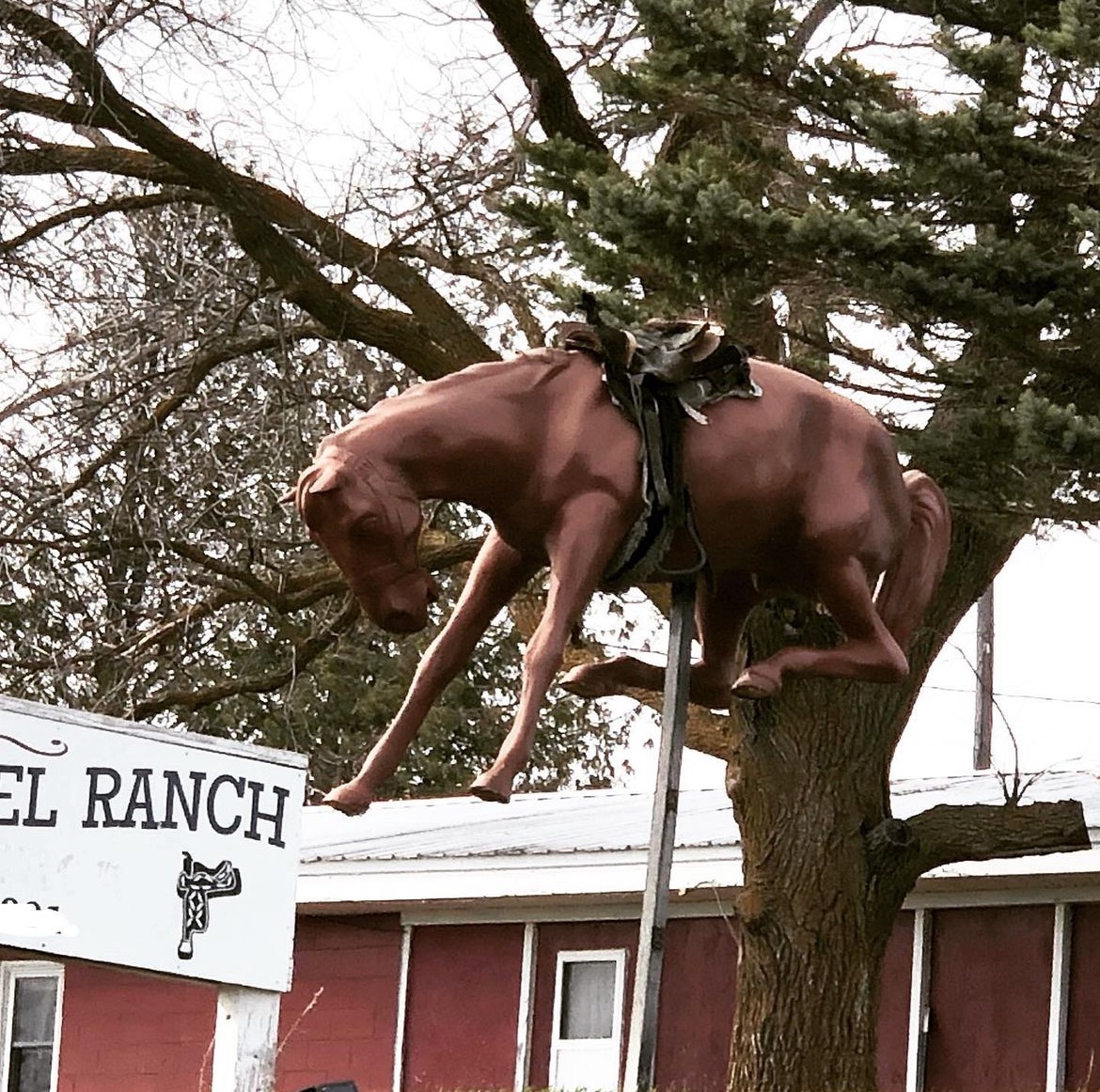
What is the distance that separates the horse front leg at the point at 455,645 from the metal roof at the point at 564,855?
296 inches

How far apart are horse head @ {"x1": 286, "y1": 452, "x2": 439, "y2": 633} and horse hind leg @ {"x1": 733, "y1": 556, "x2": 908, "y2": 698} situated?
0.95m

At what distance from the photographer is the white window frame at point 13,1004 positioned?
62.5ft

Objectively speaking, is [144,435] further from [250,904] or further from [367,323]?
[250,904]

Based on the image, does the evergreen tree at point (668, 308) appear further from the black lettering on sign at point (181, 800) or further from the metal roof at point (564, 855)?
the black lettering on sign at point (181, 800)

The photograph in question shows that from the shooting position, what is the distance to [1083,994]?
1534 centimetres

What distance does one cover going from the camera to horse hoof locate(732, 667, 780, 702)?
7.20 metres

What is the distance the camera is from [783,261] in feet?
36.2

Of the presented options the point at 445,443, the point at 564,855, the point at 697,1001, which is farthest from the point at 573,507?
the point at 697,1001

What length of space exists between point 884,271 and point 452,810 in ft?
34.0

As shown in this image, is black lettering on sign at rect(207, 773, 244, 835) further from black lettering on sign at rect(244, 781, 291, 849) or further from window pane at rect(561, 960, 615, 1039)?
window pane at rect(561, 960, 615, 1039)

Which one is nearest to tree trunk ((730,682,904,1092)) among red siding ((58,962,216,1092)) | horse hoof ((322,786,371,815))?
red siding ((58,962,216,1092))

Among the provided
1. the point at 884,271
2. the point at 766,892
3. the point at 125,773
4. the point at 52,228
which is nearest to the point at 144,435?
the point at 52,228

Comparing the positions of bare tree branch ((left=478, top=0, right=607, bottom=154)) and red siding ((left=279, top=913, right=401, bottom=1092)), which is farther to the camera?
red siding ((left=279, top=913, right=401, bottom=1092))

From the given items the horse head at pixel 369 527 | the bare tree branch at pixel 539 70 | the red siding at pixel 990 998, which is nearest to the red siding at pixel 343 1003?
the red siding at pixel 990 998
